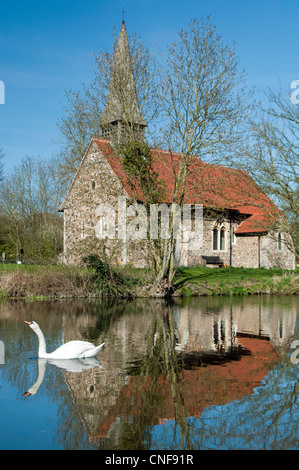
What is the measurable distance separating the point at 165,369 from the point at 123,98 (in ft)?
Result: 45.4

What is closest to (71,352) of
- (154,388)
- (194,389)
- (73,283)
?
(154,388)

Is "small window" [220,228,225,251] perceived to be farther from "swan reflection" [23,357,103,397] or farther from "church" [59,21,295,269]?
"swan reflection" [23,357,103,397]

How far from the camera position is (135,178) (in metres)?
19.3

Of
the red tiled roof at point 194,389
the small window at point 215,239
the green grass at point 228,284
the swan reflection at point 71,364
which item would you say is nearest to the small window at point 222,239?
the small window at point 215,239

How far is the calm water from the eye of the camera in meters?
4.89

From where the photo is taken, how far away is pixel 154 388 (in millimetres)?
6633

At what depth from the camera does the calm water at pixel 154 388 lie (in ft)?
16.0

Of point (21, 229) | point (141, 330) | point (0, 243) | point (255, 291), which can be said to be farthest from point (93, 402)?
point (0, 243)

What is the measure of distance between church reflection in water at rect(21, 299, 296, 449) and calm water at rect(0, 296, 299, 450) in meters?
0.01

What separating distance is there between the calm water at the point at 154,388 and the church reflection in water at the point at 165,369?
0.05 ft

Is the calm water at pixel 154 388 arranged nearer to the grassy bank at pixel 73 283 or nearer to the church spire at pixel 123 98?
the grassy bank at pixel 73 283

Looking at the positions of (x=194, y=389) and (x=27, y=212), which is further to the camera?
(x=27, y=212)

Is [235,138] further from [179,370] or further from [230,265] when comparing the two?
[230,265]

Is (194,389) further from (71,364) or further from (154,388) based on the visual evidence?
(71,364)
